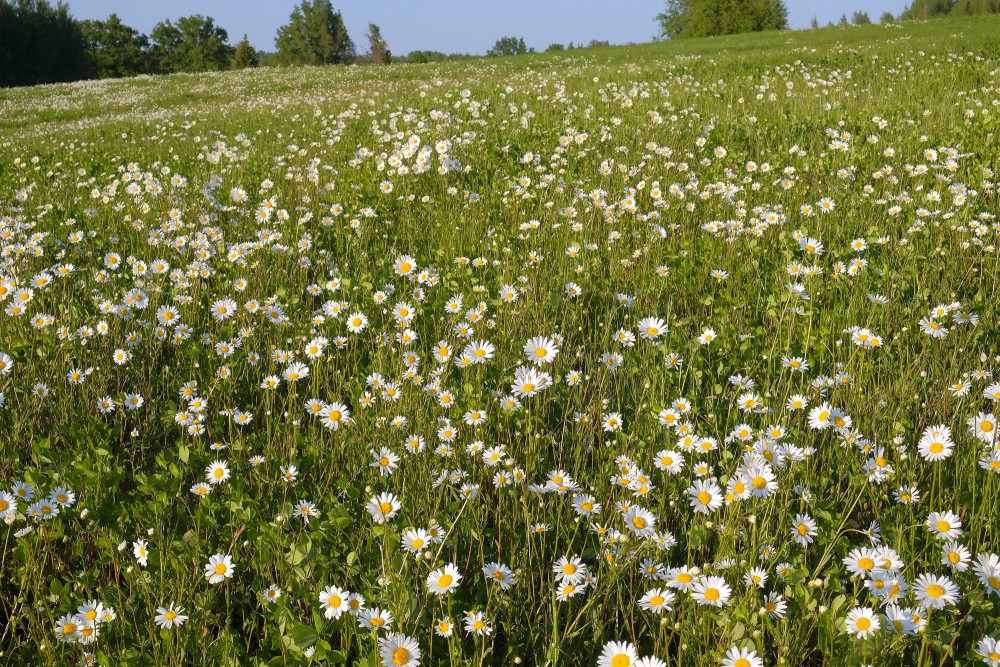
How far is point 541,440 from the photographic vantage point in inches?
106

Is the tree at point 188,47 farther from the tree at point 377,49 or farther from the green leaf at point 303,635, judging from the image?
the green leaf at point 303,635

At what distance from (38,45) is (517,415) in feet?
239

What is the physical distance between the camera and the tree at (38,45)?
2203 inches

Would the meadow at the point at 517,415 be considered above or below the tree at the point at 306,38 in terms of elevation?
below

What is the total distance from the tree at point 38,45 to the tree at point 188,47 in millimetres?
18899

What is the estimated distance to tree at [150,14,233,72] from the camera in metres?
84.3

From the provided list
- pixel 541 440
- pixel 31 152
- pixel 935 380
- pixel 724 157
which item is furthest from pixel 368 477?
pixel 31 152

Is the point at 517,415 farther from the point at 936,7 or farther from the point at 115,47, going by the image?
the point at 936,7

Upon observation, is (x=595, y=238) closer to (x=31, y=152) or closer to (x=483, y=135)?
(x=483, y=135)

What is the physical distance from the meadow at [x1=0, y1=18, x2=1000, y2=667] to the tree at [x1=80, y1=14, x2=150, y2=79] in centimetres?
8686

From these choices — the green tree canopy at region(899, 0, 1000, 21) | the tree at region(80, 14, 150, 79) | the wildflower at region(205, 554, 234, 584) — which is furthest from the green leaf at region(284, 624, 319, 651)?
the green tree canopy at region(899, 0, 1000, 21)

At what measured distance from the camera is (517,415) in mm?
2816

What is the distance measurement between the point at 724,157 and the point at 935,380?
397 centimetres

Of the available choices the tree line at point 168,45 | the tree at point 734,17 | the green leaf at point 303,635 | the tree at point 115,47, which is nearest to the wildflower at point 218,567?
the green leaf at point 303,635
